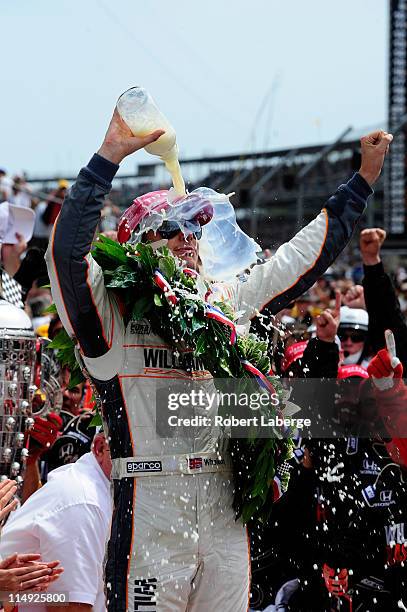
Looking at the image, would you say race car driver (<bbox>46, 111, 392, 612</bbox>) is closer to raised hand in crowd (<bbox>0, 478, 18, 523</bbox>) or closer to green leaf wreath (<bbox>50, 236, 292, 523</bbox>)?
green leaf wreath (<bbox>50, 236, 292, 523</bbox>)

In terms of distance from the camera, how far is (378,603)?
16.5 feet

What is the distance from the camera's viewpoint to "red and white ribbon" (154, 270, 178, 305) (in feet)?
11.2

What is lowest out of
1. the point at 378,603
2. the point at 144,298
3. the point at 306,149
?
the point at 378,603

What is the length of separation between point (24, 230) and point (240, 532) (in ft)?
11.0

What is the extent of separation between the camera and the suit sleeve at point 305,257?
3.78 meters

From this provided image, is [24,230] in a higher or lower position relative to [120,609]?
higher

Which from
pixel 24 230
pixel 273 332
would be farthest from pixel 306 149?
pixel 273 332

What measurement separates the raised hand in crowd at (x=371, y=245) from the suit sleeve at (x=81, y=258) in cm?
281

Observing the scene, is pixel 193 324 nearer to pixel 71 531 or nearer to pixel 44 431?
pixel 71 531

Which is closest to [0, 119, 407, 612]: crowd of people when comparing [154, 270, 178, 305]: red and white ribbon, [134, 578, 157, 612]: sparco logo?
[134, 578, 157, 612]: sparco logo

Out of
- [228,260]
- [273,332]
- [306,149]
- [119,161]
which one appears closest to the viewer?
[119,161]

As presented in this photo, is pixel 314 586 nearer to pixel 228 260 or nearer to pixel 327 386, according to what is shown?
pixel 327 386

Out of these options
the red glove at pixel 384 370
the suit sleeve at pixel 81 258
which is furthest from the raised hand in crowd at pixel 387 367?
the suit sleeve at pixel 81 258

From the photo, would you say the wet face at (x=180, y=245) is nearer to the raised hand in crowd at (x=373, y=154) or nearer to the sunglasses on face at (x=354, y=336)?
the raised hand in crowd at (x=373, y=154)
